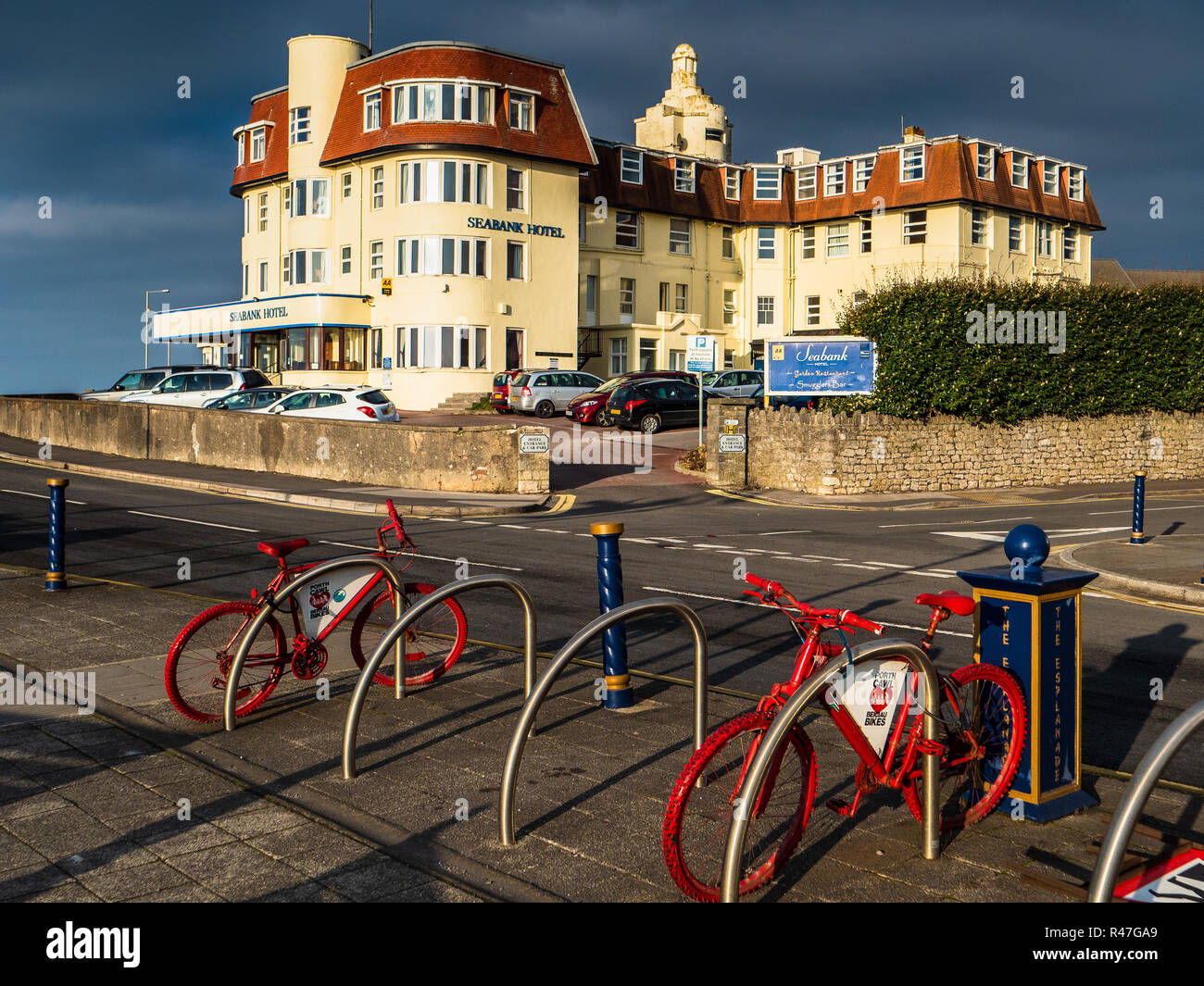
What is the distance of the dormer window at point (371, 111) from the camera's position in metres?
46.4

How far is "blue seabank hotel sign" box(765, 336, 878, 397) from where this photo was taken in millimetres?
26406

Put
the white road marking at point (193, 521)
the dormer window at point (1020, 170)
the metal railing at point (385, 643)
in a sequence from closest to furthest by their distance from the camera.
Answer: the metal railing at point (385, 643) < the white road marking at point (193, 521) < the dormer window at point (1020, 170)

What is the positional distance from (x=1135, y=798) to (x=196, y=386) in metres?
36.7

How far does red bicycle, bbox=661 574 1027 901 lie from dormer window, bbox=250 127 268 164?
53905 mm

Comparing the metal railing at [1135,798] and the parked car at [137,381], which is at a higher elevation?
the parked car at [137,381]

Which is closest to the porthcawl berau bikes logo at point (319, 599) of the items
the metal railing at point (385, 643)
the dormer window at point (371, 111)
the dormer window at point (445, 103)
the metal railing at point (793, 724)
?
the metal railing at point (385, 643)

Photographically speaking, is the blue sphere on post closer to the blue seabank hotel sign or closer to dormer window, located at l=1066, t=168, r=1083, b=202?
the blue seabank hotel sign

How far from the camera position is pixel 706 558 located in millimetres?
15195

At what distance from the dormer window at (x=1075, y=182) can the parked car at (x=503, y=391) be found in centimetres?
3442

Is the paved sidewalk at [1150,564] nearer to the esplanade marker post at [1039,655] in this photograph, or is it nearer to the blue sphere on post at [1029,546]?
the esplanade marker post at [1039,655]

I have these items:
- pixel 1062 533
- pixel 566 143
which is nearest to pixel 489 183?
pixel 566 143

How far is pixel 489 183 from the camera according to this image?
149ft

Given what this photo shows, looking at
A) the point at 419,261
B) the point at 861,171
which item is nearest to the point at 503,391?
the point at 419,261

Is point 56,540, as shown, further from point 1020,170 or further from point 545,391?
point 1020,170
